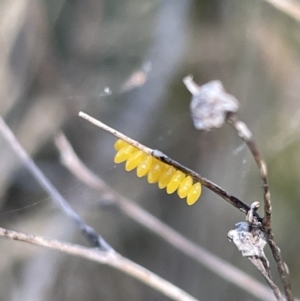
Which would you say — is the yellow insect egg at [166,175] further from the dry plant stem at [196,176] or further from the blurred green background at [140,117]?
the blurred green background at [140,117]

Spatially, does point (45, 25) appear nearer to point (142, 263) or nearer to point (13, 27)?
point (13, 27)

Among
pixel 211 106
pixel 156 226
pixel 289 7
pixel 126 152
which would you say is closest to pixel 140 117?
pixel 156 226

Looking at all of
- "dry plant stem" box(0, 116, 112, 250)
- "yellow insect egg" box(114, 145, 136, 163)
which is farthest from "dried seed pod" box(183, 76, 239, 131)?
"dry plant stem" box(0, 116, 112, 250)

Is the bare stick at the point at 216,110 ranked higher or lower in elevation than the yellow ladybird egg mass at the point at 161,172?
higher

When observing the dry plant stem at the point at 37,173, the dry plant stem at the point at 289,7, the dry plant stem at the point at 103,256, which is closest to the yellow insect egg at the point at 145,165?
the dry plant stem at the point at 103,256

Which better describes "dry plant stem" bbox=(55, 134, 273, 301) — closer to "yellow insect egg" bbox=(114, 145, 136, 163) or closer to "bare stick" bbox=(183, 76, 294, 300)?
"yellow insect egg" bbox=(114, 145, 136, 163)

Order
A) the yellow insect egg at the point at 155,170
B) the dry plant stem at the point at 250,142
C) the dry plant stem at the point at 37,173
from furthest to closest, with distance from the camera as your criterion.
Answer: the dry plant stem at the point at 37,173, the yellow insect egg at the point at 155,170, the dry plant stem at the point at 250,142

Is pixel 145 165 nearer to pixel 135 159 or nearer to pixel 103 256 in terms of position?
pixel 135 159

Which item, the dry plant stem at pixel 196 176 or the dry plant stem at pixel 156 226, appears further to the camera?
the dry plant stem at pixel 156 226
